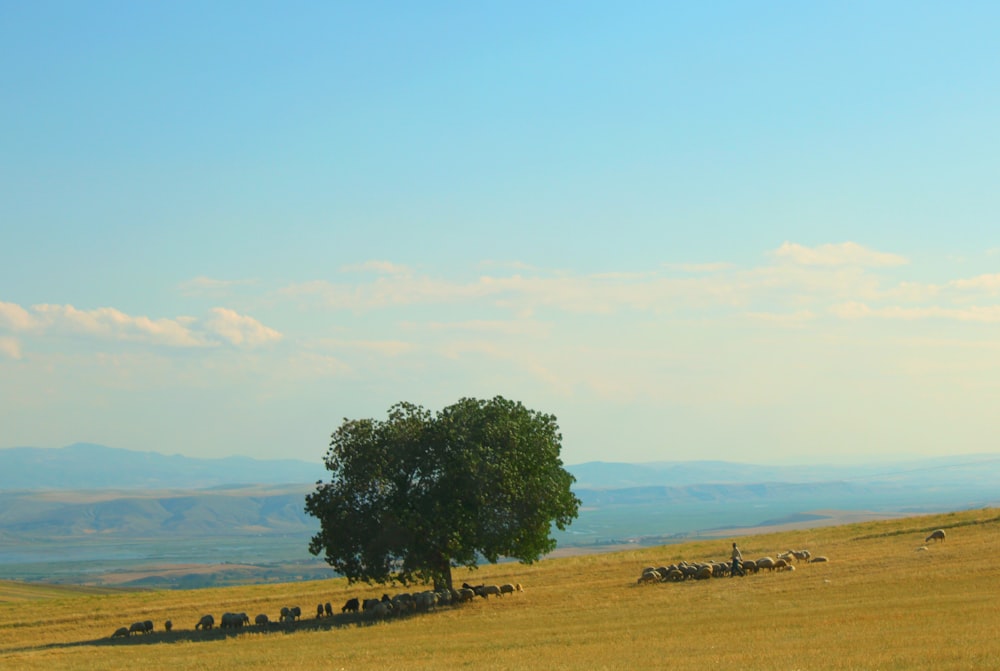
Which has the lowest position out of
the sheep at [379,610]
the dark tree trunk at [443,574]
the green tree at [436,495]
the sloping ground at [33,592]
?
the sloping ground at [33,592]

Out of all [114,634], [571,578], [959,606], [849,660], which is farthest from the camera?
[571,578]

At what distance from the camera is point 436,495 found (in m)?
48.2

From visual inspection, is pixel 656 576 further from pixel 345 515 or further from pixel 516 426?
pixel 345 515

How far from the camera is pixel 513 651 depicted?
102 ft

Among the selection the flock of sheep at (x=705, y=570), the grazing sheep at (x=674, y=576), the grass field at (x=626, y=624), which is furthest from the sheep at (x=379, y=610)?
the grazing sheep at (x=674, y=576)

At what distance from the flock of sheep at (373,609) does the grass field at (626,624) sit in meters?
0.84

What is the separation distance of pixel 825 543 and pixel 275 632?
3779cm

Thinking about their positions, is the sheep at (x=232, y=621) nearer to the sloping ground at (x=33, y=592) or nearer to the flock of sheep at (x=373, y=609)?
the flock of sheep at (x=373, y=609)

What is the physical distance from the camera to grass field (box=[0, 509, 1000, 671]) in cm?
2711

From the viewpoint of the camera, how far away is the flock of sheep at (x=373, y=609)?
46438 millimetres

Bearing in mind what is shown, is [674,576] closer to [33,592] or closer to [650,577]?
[650,577]

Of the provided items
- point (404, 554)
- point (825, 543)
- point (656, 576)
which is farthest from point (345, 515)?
point (825, 543)

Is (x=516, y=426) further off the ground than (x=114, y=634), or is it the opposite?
(x=516, y=426)

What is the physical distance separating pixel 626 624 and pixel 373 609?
1558cm
